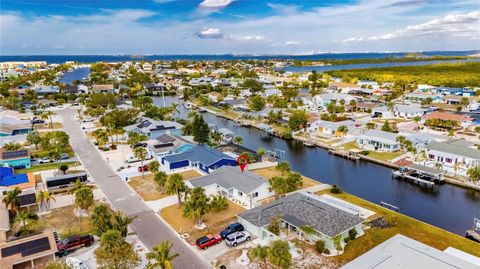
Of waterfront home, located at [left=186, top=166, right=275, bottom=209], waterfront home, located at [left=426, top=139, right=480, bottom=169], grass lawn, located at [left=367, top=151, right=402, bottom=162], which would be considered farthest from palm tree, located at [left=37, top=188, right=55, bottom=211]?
waterfront home, located at [left=426, top=139, right=480, bottom=169]

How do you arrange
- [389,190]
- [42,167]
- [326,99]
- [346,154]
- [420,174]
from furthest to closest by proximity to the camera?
[326,99], [346,154], [42,167], [420,174], [389,190]

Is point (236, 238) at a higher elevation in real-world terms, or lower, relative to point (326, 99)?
lower

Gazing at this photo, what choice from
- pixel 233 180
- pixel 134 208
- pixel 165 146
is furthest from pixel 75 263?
pixel 165 146

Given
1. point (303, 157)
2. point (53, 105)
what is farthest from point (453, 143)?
point (53, 105)

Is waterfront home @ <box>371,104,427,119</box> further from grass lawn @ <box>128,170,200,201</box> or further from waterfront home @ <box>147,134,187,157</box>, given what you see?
grass lawn @ <box>128,170,200,201</box>

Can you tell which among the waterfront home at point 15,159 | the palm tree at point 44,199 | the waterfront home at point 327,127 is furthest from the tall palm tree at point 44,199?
the waterfront home at point 327,127

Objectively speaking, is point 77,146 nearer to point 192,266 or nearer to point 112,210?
point 112,210

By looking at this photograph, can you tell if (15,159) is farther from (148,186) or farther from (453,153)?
(453,153)
